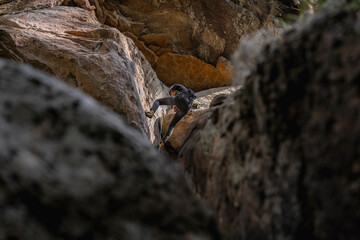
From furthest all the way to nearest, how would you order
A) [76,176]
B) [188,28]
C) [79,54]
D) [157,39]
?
[188,28] < [157,39] < [79,54] < [76,176]

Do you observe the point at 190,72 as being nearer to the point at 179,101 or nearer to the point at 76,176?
the point at 179,101

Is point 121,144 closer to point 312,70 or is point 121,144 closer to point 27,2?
point 312,70

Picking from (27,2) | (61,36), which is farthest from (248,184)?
(27,2)

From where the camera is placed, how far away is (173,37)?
12.2m

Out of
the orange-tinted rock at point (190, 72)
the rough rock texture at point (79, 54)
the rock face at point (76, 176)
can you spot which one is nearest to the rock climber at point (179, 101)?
the rough rock texture at point (79, 54)

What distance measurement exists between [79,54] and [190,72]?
7.58 metres

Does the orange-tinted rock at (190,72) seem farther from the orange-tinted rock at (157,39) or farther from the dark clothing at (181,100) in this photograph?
the dark clothing at (181,100)

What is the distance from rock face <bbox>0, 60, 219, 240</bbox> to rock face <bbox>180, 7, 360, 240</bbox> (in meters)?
0.36

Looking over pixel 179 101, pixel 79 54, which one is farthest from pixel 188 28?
→ pixel 79 54

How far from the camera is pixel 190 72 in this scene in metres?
12.7

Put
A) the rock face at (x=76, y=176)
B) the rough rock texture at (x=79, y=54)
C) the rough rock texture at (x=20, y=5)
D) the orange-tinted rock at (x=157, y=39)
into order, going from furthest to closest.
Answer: the orange-tinted rock at (x=157, y=39), the rough rock texture at (x=20, y=5), the rough rock texture at (x=79, y=54), the rock face at (x=76, y=176)

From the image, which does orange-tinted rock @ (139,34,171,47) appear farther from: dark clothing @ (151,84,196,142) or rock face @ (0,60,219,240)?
rock face @ (0,60,219,240)

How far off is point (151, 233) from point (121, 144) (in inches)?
17.3

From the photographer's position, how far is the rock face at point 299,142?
1062 millimetres
